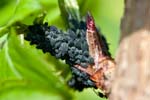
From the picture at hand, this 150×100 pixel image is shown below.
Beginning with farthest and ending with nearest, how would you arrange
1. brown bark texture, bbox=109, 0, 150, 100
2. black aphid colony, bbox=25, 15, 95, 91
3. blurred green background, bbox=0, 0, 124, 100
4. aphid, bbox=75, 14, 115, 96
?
blurred green background, bbox=0, 0, 124, 100, black aphid colony, bbox=25, 15, 95, 91, aphid, bbox=75, 14, 115, 96, brown bark texture, bbox=109, 0, 150, 100

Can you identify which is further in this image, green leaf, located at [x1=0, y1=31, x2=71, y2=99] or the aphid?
green leaf, located at [x1=0, y1=31, x2=71, y2=99]

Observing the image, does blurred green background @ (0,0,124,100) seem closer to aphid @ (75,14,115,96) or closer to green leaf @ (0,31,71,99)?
green leaf @ (0,31,71,99)

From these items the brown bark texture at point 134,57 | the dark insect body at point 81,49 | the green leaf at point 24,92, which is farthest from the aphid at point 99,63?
the green leaf at point 24,92

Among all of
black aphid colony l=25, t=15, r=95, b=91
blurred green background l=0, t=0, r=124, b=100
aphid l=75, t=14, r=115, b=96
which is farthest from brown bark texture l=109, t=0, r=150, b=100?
blurred green background l=0, t=0, r=124, b=100

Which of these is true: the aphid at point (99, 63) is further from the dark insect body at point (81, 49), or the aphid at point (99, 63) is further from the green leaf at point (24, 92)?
the green leaf at point (24, 92)

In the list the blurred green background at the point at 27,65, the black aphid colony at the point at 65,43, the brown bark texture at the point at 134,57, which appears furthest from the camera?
the blurred green background at the point at 27,65

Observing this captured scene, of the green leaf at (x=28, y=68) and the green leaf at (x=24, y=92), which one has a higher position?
the green leaf at (x=28, y=68)

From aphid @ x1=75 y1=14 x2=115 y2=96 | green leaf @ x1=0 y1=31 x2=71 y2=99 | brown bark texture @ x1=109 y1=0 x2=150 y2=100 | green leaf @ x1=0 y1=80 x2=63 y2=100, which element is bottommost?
brown bark texture @ x1=109 y1=0 x2=150 y2=100
